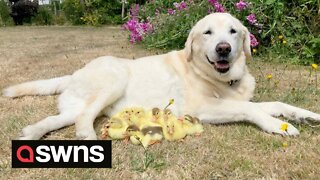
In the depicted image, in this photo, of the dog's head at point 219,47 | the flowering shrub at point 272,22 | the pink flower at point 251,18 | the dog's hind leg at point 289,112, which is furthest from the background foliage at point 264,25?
the dog's hind leg at point 289,112

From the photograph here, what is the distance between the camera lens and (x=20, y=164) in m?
2.14

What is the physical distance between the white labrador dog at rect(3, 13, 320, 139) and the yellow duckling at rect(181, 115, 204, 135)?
147 millimetres

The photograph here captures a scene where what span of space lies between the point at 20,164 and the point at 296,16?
4.95 metres

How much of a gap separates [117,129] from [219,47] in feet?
3.13

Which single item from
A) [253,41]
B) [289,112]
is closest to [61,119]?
[289,112]

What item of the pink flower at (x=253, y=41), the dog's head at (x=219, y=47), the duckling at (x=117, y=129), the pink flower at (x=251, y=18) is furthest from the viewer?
the pink flower at (x=251, y=18)

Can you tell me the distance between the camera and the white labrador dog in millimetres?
2779

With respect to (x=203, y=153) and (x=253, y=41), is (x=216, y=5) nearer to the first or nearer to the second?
(x=253, y=41)

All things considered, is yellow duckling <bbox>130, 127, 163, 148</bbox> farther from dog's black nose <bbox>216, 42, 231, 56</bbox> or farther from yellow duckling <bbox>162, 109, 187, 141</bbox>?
dog's black nose <bbox>216, 42, 231, 56</bbox>

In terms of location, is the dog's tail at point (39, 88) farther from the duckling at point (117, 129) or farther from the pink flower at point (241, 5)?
the pink flower at point (241, 5)

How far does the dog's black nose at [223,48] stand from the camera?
2809mm

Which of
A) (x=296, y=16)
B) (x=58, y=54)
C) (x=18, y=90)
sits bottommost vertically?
(x=58, y=54)

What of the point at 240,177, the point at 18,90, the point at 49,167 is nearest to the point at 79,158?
the point at 49,167

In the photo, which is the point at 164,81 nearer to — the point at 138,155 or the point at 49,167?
the point at 138,155
